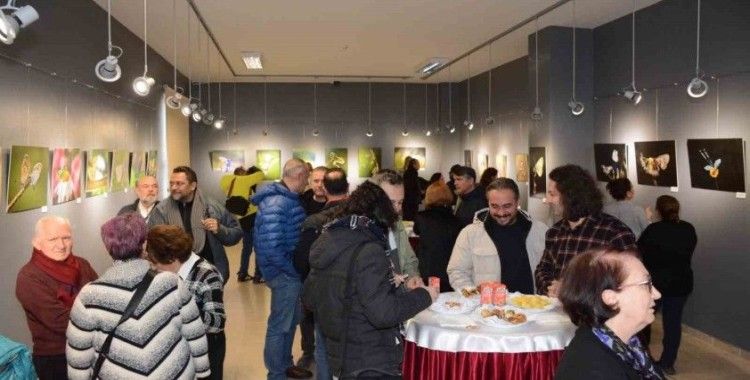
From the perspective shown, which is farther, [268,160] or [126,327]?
[268,160]

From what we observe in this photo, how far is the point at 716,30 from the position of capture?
6930mm

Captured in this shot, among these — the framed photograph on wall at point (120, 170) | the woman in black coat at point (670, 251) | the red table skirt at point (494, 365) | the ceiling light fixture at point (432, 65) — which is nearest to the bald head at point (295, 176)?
the red table skirt at point (494, 365)

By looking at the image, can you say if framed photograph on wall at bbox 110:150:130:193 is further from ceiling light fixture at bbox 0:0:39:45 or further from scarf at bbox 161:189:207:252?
ceiling light fixture at bbox 0:0:39:45

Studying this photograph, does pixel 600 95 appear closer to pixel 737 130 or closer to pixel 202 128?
pixel 737 130

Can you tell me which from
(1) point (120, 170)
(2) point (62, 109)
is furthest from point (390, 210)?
(1) point (120, 170)

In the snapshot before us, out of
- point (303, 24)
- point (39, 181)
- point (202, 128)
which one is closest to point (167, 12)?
point (303, 24)

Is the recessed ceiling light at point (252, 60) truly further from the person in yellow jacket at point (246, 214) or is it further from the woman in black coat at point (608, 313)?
the woman in black coat at point (608, 313)

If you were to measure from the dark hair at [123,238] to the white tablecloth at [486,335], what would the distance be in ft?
5.61

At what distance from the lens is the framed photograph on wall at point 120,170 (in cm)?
852

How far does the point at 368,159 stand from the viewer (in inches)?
686

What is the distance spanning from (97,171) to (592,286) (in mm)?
6950

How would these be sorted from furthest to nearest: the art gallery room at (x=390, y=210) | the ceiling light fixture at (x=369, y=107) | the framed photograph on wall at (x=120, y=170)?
the ceiling light fixture at (x=369, y=107) < the framed photograph on wall at (x=120, y=170) < the art gallery room at (x=390, y=210)

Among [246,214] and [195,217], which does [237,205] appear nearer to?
Result: [246,214]

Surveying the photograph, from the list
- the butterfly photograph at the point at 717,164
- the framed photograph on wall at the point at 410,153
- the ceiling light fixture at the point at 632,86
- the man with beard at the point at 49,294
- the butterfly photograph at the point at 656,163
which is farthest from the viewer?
the framed photograph on wall at the point at 410,153
